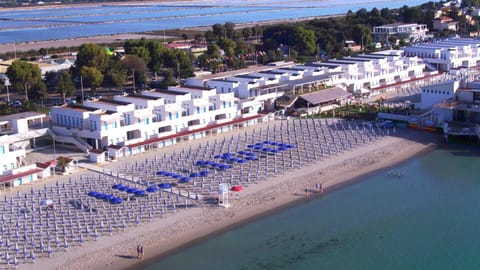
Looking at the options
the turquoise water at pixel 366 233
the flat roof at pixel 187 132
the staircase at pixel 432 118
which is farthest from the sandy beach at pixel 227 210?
the staircase at pixel 432 118

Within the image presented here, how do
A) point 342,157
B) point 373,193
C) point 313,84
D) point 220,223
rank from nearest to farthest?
point 220,223 → point 373,193 → point 342,157 → point 313,84

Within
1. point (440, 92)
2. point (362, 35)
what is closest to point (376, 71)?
point (440, 92)

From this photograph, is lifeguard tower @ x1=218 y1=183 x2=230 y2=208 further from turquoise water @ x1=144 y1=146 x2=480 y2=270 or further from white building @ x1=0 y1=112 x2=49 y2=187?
white building @ x1=0 y1=112 x2=49 y2=187

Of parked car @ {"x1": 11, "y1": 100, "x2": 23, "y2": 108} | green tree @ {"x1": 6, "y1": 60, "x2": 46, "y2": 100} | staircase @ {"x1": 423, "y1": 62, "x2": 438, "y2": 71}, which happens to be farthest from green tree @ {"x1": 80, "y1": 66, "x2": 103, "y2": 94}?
staircase @ {"x1": 423, "y1": 62, "x2": 438, "y2": 71}

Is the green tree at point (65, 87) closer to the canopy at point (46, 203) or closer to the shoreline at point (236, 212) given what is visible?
the canopy at point (46, 203)

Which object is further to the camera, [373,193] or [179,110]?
[179,110]

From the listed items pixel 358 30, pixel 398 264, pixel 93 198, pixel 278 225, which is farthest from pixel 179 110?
pixel 358 30

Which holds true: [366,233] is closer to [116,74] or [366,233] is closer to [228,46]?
[116,74]

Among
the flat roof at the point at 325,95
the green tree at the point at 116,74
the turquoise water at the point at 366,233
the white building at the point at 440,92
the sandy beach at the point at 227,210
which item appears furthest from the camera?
the green tree at the point at 116,74

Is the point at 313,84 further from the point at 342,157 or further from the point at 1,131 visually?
the point at 1,131
